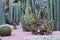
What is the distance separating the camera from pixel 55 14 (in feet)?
46.5

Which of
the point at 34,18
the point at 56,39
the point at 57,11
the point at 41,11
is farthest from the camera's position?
the point at 41,11

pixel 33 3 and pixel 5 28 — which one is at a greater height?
pixel 33 3

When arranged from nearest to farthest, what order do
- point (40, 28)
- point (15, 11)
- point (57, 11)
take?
point (40, 28) → point (57, 11) → point (15, 11)

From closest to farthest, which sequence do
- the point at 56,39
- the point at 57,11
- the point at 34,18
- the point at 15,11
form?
the point at 56,39, the point at 34,18, the point at 57,11, the point at 15,11

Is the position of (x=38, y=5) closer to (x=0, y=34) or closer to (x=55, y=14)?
(x=55, y=14)

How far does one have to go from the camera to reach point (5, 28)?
11.5m

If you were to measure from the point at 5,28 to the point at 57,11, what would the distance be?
4.29 m

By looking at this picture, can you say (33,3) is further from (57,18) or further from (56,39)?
(56,39)

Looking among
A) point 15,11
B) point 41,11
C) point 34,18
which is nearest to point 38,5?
point 41,11

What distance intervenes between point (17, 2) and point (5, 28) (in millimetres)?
13021

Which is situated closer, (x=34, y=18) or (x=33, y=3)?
(x=34, y=18)

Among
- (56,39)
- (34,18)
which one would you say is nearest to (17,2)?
(34,18)

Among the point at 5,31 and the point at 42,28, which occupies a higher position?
the point at 42,28

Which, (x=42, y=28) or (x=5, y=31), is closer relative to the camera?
(x=42, y=28)
